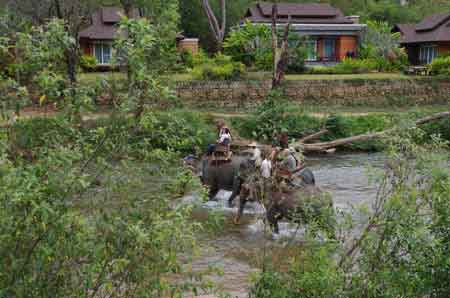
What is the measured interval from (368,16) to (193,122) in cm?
3663

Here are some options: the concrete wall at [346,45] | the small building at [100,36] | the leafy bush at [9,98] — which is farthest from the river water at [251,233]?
the concrete wall at [346,45]

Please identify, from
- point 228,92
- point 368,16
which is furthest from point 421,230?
point 368,16

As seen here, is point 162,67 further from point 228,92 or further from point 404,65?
point 404,65

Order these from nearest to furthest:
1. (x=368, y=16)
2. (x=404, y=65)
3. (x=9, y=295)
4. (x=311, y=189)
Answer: (x=9, y=295) → (x=311, y=189) → (x=404, y=65) → (x=368, y=16)

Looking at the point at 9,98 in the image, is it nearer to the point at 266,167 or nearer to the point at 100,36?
the point at 266,167

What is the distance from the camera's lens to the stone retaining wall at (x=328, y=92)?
3356 cm

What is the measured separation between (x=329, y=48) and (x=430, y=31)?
7.36m

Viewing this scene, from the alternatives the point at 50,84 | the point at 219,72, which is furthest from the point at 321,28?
the point at 50,84

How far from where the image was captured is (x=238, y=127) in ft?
89.5

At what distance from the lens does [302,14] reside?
48000 mm

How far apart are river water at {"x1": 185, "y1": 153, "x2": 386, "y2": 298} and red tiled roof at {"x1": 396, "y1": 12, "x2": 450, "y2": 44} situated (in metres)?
23.9

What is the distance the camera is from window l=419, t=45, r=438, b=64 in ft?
152

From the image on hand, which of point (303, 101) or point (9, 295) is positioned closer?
point (9, 295)

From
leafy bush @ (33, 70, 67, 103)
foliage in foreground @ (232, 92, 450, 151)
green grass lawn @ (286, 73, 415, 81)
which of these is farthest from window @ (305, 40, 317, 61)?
leafy bush @ (33, 70, 67, 103)
